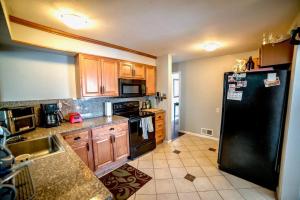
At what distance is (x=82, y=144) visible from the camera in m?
2.11

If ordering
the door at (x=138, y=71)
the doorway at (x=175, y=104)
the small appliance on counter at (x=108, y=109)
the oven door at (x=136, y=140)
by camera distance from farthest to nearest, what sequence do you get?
the doorway at (x=175, y=104), the door at (x=138, y=71), the small appliance on counter at (x=108, y=109), the oven door at (x=136, y=140)

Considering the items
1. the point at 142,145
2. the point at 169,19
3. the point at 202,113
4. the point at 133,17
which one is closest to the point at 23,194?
the point at 133,17

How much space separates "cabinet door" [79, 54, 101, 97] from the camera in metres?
2.38

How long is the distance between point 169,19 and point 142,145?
7.96 ft

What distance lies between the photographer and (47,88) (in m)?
2.30

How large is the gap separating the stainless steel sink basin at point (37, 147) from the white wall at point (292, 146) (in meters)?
2.63

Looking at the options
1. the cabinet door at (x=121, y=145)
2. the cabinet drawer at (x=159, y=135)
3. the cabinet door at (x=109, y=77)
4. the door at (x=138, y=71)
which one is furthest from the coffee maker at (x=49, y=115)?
the cabinet drawer at (x=159, y=135)

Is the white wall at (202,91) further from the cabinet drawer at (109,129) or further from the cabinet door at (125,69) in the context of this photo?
the cabinet drawer at (109,129)

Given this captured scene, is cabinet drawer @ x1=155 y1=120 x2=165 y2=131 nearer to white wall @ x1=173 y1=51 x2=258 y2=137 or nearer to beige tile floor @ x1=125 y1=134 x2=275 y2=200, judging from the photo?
beige tile floor @ x1=125 y1=134 x2=275 y2=200

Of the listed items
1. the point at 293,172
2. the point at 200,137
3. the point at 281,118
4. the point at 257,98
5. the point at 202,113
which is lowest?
the point at 200,137

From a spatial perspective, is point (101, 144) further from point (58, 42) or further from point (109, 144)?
point (58, 42)

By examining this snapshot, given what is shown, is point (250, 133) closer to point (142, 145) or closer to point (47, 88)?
point (142, 145)

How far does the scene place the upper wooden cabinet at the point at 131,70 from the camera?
2.98m

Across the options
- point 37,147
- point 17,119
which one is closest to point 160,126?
point 37,147
